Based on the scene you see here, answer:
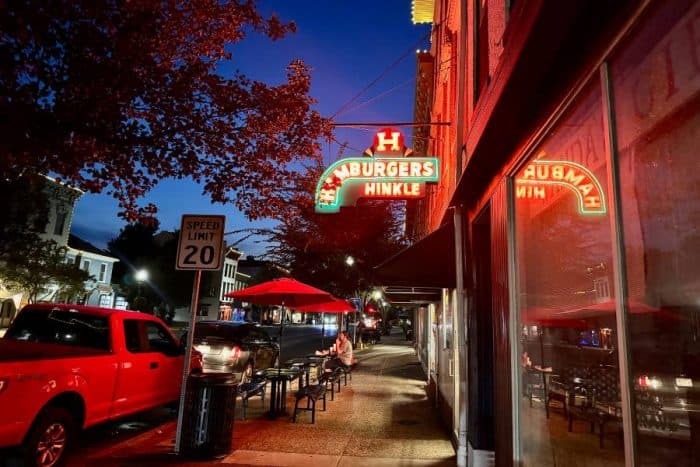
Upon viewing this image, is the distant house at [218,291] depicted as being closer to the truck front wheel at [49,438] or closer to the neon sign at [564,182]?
the truck front wheel at [49,438]

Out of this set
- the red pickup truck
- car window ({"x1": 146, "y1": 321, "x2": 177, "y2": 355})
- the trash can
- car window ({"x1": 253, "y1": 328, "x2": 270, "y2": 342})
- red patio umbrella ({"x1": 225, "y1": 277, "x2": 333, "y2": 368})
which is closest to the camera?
the red pickup truck

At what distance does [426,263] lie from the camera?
25.1 ft

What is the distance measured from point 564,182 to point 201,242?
4.84 meters

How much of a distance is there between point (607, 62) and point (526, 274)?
6.70ft

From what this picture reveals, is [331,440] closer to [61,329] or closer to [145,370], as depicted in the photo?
[145,370]

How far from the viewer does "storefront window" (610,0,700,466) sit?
2.05 meters

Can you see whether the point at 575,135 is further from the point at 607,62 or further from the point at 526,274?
the point at 526,274

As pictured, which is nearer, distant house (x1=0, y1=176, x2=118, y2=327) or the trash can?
the trash can

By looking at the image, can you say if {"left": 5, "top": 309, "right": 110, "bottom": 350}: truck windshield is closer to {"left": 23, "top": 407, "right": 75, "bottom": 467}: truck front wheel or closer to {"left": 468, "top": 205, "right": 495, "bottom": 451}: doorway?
{"left": 23, "top": 407, "right": 75, "bottom": 467}: truck front wheel

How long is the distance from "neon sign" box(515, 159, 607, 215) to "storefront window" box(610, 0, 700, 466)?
49 cm

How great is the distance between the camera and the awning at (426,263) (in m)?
6.77

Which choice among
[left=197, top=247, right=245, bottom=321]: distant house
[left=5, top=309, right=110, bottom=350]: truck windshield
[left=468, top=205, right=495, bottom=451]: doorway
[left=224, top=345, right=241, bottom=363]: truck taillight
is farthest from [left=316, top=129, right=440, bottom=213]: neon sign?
[left=197, top=247, right=245, bottom=321]: distant house

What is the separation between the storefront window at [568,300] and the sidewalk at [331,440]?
9.53ft

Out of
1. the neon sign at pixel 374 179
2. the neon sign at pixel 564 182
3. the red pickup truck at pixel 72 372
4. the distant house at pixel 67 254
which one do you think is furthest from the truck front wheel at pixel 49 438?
the distant house at pixel 67 254
